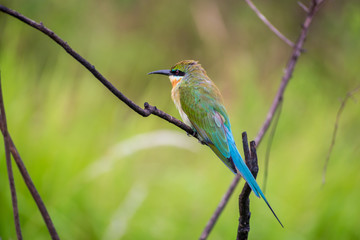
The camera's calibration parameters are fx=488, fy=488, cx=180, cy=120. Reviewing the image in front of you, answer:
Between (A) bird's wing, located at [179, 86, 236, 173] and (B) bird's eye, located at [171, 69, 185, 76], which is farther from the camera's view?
(B) bird's eye, located at [171, 69, 185, 76]

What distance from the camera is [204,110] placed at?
206 centimetres

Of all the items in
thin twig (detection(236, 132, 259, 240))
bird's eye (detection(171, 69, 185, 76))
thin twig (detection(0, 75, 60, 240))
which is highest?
bird's eye (detection(171, 69, 185, 76))

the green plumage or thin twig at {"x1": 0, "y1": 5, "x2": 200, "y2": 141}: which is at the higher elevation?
the green plumage

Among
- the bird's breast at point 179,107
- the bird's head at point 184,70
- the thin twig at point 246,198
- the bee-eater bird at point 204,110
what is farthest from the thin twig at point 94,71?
the bird's head at point 184,70

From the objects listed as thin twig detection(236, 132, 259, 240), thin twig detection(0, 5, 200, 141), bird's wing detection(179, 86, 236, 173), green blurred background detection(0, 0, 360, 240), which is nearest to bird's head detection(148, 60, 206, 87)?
bird's wing detection(179, 86, 236, 173)

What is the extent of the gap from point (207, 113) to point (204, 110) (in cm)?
2

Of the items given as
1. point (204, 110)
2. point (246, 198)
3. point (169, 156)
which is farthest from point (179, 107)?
point (169, 156)

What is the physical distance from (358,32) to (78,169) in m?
2.47

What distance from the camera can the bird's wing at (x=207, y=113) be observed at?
197cm

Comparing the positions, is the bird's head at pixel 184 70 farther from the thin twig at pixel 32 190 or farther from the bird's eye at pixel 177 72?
the thin twig at pixel 32 190

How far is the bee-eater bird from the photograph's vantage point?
6.23ft

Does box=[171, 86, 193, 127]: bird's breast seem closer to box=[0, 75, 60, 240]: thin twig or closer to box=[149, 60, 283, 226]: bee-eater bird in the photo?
box=[149, 60, 283, 226]: bee-eater bird

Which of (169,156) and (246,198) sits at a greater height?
(169,156)

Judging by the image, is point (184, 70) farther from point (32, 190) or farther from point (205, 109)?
point (32, 190)
